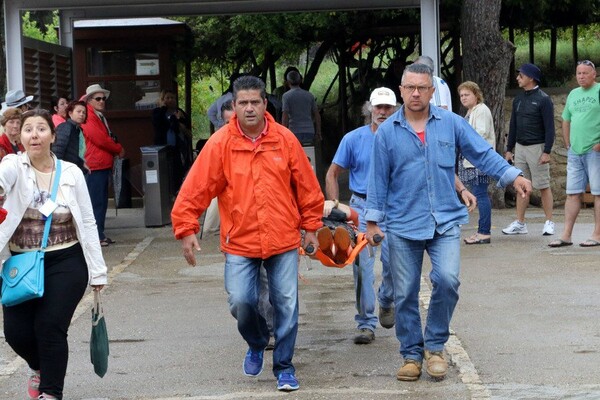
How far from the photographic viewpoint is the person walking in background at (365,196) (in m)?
7.96

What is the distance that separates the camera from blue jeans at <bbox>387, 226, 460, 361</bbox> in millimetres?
6809

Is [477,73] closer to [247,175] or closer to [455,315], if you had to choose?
[455,315]

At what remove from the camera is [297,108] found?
1731 centimetres

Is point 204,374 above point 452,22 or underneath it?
underneath

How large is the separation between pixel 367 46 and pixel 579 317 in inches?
527

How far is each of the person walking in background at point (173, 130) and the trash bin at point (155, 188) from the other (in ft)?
7.53

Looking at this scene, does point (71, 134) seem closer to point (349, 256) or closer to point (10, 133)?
point (10, 133)

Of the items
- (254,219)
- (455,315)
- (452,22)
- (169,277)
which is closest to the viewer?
(254,219)

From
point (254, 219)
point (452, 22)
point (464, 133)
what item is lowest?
point (254, 219)

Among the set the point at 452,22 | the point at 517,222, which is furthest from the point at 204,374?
the point at 452,22

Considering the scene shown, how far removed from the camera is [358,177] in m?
8.19

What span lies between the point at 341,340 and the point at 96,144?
6457 mm

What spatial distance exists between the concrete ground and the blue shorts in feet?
2.16

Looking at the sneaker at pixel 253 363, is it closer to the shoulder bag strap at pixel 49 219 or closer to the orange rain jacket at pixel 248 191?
the orange rain jacket at pixel 248 191
